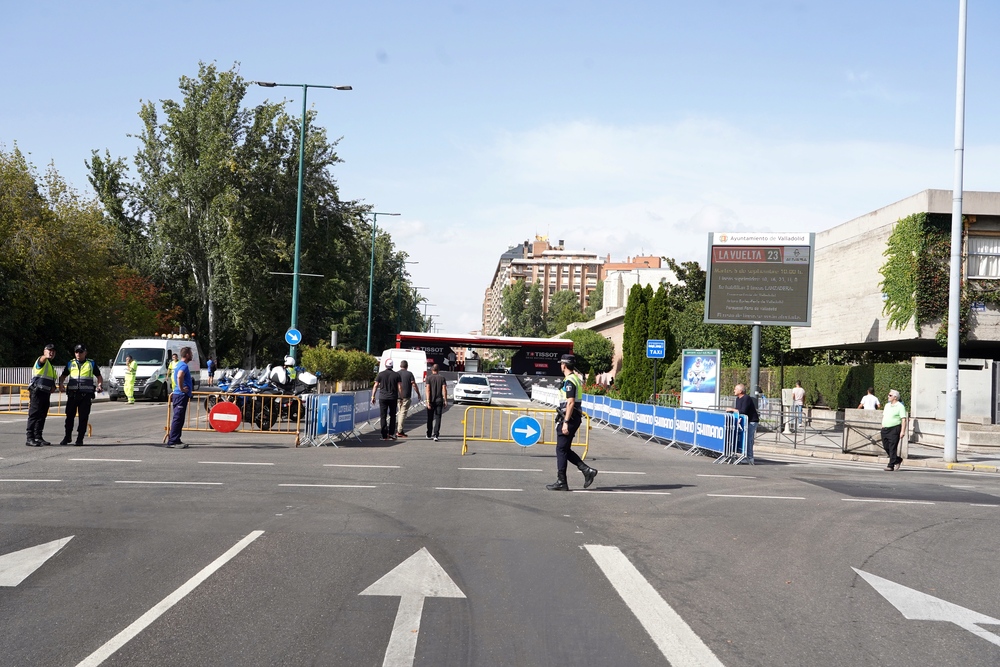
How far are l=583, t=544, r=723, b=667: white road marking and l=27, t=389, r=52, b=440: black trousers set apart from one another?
38.9 feet

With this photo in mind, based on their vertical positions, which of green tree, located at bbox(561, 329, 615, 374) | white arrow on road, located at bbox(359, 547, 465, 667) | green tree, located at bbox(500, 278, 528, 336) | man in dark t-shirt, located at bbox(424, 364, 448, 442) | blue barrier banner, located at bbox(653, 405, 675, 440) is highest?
green tree, located at bbox(500, 278, 528, 336)

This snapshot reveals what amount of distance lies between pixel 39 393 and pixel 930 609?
48.6ft

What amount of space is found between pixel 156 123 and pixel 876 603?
180 feet

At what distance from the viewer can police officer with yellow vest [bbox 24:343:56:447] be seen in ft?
54.7

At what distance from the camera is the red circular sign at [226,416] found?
19578 millimetres

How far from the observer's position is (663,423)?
24.9 meters

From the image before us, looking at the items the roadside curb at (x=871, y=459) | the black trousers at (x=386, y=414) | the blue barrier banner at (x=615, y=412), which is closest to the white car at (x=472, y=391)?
the blue barrier banner at (x=615, y=412)

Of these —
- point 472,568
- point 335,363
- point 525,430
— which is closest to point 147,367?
point 335,363

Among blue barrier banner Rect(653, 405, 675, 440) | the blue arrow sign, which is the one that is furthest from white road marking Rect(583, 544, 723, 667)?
blue barrier banner Rect(653, 405, 675, 440)

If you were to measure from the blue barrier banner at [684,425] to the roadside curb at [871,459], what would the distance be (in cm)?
290

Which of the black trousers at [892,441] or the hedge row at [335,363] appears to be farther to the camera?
the hedge row at [335,363]

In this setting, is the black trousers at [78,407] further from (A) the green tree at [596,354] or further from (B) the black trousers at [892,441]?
(A) the green tree at [596,354]

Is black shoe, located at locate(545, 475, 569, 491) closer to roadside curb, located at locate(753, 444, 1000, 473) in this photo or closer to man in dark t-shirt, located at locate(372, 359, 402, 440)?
man in dark t-shirt, located at locate(372, 359, 402, 440)

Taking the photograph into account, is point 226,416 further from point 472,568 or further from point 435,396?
point 472,568
